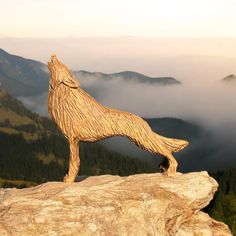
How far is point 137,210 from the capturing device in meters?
18.6

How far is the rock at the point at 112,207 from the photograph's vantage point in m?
17.4

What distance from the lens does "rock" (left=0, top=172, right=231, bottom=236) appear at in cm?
1744

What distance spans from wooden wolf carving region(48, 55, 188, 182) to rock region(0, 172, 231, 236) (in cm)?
175

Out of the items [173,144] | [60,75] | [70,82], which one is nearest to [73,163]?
[70,82]

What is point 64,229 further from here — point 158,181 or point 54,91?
point 54,91

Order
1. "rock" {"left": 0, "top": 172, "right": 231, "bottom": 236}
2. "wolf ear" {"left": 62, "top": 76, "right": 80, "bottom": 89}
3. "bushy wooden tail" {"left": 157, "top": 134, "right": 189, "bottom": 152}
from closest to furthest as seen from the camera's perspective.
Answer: "rock" {"left": 0, "top": 172, "right": 231, "bottom": 236} < "wolf ear" {"left": 62, "top": 76, "right": 80, "bottom": 89} < "bushy wooden tail" {"left": 157, "top": 134, "right": 189, "bottom": 152}

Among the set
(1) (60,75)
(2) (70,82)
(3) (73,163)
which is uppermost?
(1) (60,75)

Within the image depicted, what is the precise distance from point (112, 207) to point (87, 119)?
13.1 feet

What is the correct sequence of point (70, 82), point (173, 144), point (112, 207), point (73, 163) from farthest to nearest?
1. point (73, 163)
2. point (173, 144)
3. point (70, 82)
4. point (112, 207)

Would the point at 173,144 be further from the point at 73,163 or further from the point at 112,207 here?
the point at 73,163

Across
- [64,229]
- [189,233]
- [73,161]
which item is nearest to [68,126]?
[73,161]

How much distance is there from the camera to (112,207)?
18.1m

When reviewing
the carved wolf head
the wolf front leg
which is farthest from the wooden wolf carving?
the wolf front leg

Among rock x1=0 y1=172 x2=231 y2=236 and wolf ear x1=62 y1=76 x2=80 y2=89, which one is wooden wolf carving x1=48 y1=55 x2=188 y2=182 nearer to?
wolf ear x1=62 y1=76 x2=80 y2=89
